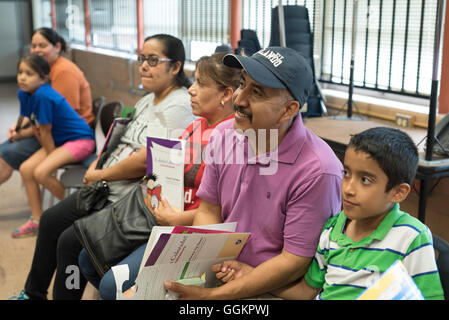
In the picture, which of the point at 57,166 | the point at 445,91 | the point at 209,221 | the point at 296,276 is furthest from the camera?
the point at 57,166

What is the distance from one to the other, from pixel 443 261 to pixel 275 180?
0.51 metres

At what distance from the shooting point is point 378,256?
1.32 meters

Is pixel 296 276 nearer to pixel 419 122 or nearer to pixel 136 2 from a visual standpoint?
pixel 419 122

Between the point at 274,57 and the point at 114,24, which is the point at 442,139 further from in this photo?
the point at 114,24

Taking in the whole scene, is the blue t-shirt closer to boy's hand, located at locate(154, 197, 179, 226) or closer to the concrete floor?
the concrete floor

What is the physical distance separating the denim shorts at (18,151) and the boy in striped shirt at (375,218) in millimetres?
3019

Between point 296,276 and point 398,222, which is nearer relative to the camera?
point 398,222

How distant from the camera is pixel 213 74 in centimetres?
212

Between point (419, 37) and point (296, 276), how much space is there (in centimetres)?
245

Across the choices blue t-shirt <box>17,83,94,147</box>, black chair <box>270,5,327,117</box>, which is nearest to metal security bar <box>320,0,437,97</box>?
black chair <box>270,5,327,117</box>
